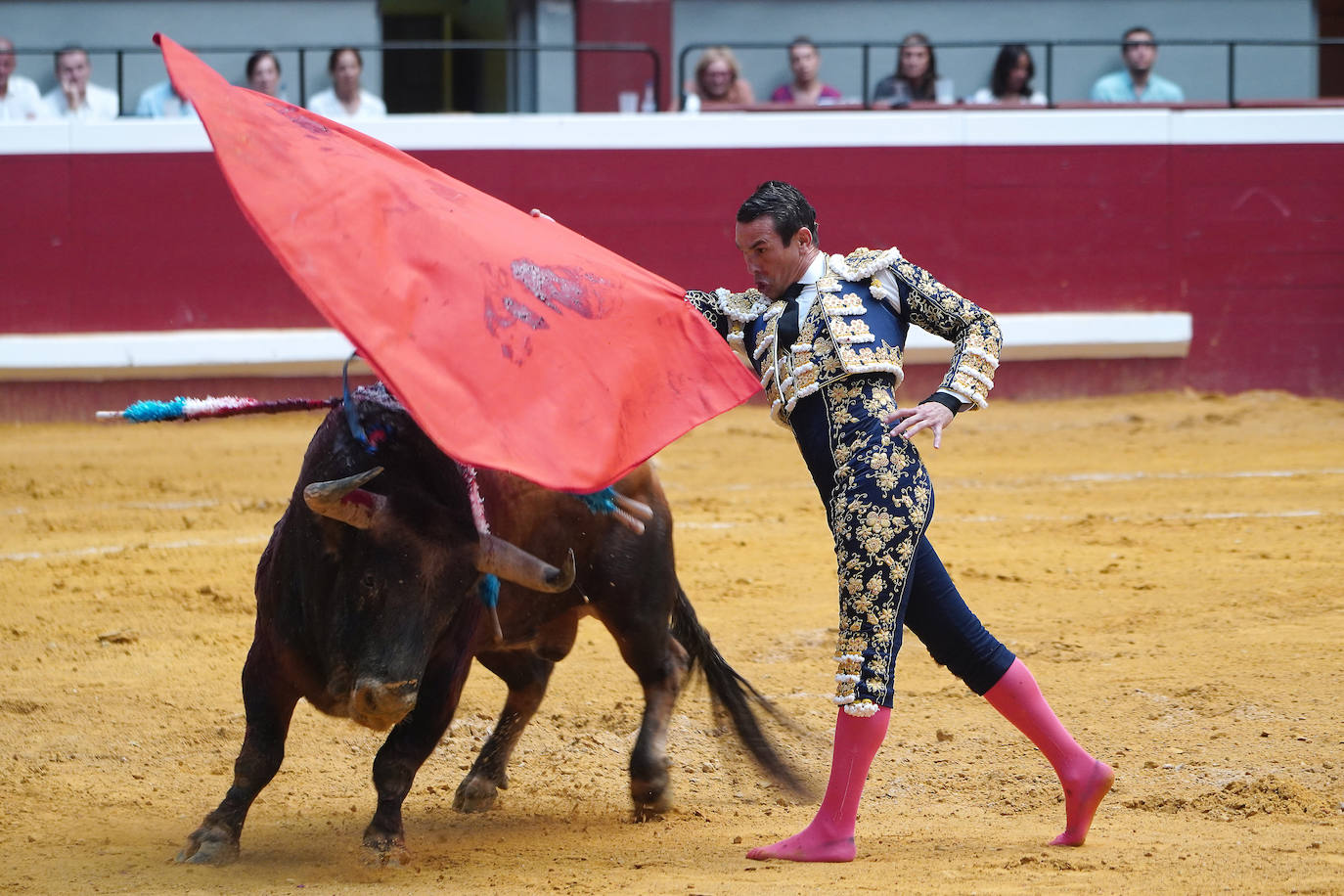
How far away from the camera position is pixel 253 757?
299 centimetres

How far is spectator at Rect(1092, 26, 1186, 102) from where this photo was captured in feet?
31.8

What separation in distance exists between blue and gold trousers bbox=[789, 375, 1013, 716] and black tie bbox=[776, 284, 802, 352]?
11 centimetres

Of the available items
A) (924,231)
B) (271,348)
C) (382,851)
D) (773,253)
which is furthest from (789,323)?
(924,231)

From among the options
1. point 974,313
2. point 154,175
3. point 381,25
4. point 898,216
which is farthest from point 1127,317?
point 974,313

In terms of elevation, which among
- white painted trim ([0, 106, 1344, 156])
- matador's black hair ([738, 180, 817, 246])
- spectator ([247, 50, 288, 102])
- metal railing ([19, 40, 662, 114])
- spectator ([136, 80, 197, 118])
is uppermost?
metal railing ([19, 40, 662, 114])

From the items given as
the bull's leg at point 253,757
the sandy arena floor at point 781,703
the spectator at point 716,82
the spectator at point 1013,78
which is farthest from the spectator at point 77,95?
the bull's leg at point 253,757

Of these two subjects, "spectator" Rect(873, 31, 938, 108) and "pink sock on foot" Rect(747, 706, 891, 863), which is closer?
"pink sock on foot" Rect(747, 706, 891, 863)

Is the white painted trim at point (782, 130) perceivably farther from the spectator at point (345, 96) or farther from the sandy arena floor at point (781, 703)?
the sandy arena floor at point (781, 703)

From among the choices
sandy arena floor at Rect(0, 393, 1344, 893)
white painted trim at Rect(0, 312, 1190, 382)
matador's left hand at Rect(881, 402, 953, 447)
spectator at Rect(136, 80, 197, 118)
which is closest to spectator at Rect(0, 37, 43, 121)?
spectator at Rect(136, 80, 197, 118)

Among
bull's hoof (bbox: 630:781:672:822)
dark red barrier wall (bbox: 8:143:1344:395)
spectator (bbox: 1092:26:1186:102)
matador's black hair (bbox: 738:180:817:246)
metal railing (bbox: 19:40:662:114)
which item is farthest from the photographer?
spectator (bbox: 1092:26:1186:102)

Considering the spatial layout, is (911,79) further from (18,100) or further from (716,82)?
(18,100)

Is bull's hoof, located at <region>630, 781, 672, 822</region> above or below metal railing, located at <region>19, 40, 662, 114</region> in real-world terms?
below

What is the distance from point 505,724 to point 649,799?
45 cm

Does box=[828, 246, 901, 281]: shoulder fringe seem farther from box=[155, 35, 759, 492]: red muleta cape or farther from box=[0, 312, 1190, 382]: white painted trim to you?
box=[0, 312, 1190, 382]: white painted trim
